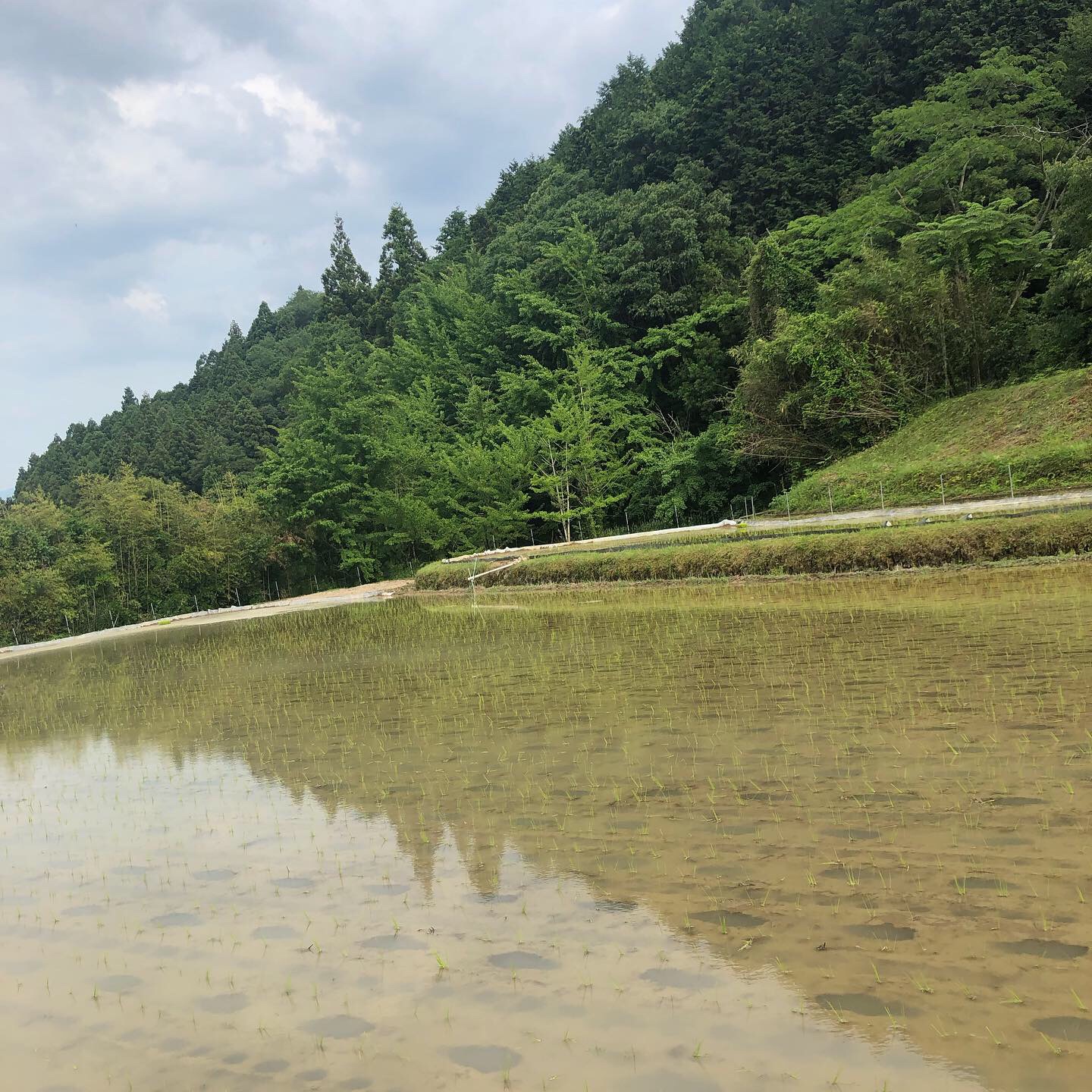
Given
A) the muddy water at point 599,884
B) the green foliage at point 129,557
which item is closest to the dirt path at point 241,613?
the green foliage at point 129,557

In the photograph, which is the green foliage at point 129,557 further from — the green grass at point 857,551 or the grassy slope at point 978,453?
the grassy slope at point 978,453

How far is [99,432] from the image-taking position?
80750 mm

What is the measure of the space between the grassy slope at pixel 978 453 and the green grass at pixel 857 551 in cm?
507

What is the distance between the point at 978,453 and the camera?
71.1 ft

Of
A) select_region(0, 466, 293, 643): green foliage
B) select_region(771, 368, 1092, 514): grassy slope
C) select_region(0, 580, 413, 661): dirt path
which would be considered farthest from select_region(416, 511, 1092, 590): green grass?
select_region(0, 466, 293, 643): green foliage

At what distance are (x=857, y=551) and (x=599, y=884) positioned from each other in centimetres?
1239

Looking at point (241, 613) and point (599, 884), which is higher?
point (241, 613)

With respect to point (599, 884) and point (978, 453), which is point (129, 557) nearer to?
point (978, 453)

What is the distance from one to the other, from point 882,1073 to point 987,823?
188cm

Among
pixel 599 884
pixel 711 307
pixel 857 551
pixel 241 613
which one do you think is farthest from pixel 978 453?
pixel 241 613

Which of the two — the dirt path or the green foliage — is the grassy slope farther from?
the green foliage

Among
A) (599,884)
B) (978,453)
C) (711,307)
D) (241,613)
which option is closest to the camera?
(599,884)

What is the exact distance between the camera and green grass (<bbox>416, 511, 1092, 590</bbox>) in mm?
13648

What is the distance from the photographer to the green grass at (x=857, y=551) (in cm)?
1365
